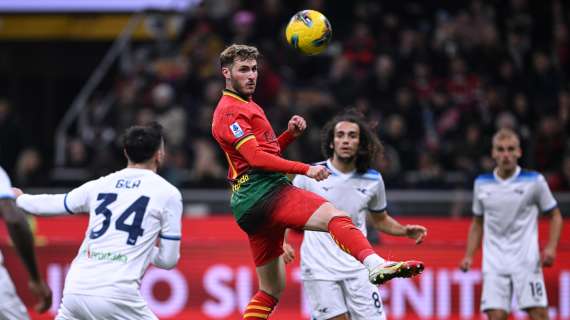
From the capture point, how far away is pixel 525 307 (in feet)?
31.8

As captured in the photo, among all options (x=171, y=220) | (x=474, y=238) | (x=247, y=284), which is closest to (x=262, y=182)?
(x=171, y=220)

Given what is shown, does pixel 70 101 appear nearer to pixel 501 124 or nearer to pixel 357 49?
Answer: pixel 357 49

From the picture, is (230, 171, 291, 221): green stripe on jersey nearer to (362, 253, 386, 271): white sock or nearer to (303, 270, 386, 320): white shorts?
(362, 253, 386, 271): white sock

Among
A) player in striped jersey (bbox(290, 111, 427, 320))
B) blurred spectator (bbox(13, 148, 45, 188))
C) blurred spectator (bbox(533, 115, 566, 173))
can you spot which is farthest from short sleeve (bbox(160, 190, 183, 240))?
blurred spectator (bbox(13, 148, 45, 188))

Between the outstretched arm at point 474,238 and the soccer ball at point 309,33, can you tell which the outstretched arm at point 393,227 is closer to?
the outstretched arm at point 474,238

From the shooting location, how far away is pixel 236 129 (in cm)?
742

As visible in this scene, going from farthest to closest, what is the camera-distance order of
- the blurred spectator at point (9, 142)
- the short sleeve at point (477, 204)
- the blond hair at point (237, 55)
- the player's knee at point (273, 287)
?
the blurred spectator at point (9, 142)
the short sleeve at point (477, 204)
the player's knee at point (273, 287)
the blond hair at point (237, 55)

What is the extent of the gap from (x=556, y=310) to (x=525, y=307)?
1.54 metres

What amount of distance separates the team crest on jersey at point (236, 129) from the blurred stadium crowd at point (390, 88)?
6.57 meters

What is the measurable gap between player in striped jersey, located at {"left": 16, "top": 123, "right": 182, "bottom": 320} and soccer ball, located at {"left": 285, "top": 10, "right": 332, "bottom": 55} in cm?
149

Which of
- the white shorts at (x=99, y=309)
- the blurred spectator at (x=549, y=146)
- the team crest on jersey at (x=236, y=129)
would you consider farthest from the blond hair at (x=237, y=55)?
the blurred spectator at (x=549, y=146)

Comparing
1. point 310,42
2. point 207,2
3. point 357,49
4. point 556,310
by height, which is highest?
point 207,2

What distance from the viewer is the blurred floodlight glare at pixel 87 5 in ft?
63.2

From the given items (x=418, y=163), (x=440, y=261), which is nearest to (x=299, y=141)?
(x=418, y=163)
